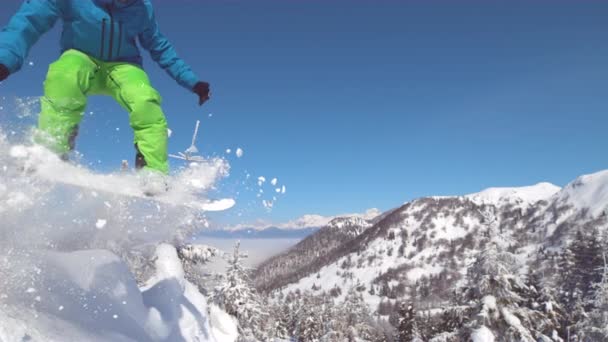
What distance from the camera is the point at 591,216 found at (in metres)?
186

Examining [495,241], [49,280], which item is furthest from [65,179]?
[495,241]

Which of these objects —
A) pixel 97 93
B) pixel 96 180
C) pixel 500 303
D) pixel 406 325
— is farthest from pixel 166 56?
pixel 406 325

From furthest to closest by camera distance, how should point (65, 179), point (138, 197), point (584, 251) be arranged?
1. point (584, 251)
2. point (138, 197)
3. point (65, 179)

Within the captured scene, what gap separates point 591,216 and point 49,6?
221827 mm

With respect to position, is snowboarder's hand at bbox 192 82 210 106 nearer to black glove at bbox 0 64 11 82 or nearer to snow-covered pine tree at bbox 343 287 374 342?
black glove at bbox 0 64 11 82

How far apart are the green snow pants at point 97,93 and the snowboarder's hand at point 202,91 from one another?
0.49 meters

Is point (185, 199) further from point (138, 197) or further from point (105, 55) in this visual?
point (105, 55)

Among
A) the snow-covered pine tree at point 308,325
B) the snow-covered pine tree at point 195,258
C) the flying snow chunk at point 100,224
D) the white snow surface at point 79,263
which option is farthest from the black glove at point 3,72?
the snow-covered pine tree at point 308,325

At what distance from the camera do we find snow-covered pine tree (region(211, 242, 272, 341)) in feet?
57.5

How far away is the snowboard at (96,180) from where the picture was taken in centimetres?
238

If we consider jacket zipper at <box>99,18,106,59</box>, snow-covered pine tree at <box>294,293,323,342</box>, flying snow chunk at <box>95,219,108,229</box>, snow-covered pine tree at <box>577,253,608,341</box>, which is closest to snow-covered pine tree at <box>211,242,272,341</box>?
jacket zipper at <box>99,18,106,59</box>

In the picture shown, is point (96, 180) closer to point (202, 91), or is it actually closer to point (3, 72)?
point (3, 72)

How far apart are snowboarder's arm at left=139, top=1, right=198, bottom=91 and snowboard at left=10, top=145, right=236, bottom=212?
4.67 ft

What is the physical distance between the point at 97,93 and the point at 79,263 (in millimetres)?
2210
